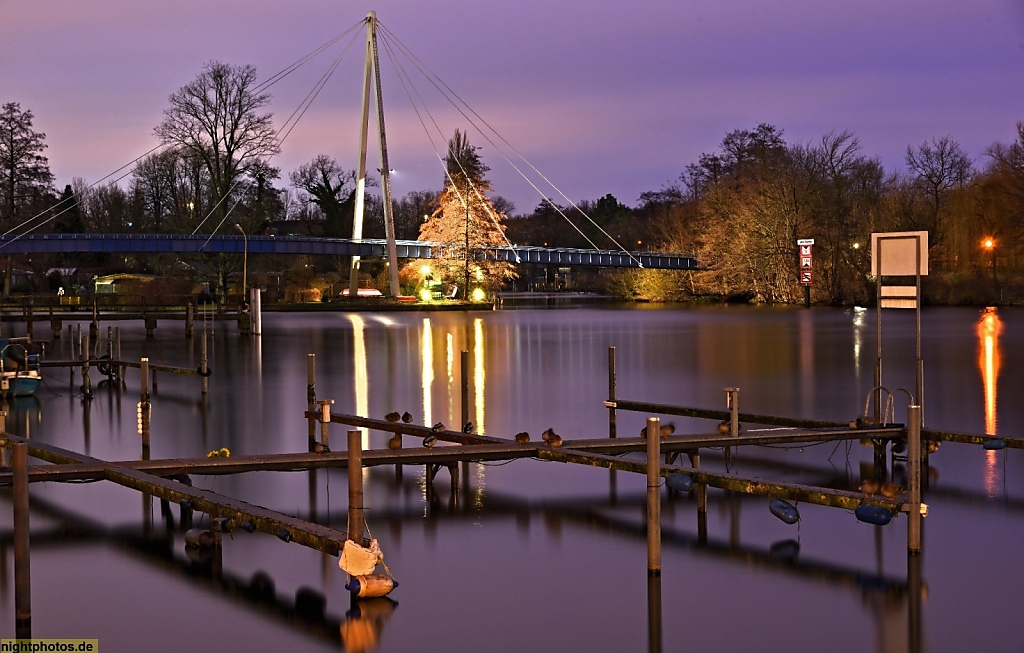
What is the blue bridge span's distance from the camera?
94875 mm

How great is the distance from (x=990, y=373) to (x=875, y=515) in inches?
940

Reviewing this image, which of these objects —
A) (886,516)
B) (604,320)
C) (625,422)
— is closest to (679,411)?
(625,422)

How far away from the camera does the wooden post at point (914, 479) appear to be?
469 inches

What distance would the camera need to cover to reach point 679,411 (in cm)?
2112

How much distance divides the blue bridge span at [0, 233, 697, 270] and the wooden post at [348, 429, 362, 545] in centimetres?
8451

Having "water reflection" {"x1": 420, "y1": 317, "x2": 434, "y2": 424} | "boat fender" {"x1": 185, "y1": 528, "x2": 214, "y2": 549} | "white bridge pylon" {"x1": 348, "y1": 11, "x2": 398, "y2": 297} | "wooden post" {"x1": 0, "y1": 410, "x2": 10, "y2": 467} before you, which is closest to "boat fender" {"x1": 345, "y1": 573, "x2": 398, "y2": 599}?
"boat fender" {"x1": 185, "y1": 528, "x2": 214, "y2": 549}

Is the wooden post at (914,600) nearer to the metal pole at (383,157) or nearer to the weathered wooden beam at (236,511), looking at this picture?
the weathered wooden beam at (236,511)

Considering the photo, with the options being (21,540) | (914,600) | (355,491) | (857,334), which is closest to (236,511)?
(355,491)

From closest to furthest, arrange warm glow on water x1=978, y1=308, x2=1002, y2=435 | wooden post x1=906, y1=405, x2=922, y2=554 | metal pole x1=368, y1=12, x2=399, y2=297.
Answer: wooden post x1=906, y1=405, x2=922, y2=554, warm glow on water x1=978, y1=308, x2=1002, y2=435, metal pole x1=368, y1=12, x2=399, y2=297

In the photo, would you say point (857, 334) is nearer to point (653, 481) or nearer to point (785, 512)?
point (785, 512)

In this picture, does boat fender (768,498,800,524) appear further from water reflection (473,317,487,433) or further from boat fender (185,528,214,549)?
water reflection (473,317,487,433)

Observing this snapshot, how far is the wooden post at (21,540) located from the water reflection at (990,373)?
37.6 ft

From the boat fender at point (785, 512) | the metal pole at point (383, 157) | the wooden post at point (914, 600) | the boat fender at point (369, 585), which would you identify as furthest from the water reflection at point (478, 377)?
the metal pole at point (383, 157)

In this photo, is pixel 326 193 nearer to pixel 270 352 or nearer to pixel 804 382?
pixel 270 352
